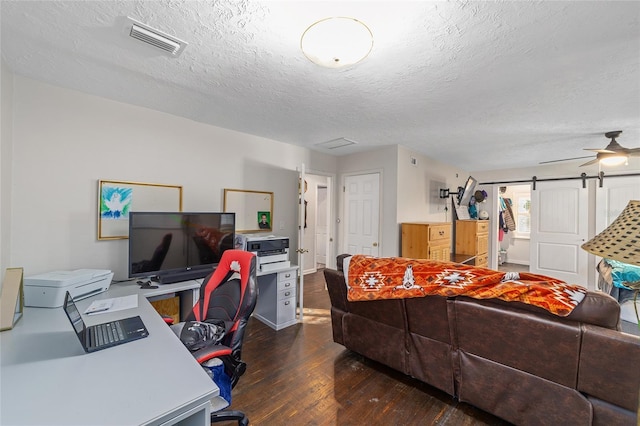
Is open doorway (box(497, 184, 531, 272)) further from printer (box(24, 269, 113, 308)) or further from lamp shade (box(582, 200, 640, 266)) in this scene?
printer (box(24, 269, 113, 308))

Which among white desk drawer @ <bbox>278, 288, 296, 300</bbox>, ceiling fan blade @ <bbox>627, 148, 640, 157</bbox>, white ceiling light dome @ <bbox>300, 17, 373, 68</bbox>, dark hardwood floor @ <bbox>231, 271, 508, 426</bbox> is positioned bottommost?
dark hardwood floor @ <bbox>231, 271, 508, 426</bbox>

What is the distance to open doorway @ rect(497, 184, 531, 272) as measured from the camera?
22.5 ft

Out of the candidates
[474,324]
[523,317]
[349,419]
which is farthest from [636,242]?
[349,419]

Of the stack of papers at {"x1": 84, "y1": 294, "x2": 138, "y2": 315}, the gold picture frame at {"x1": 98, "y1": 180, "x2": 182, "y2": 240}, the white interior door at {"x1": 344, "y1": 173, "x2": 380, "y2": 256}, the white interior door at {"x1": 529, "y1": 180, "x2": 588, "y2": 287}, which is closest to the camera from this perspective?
the stack of papers at {"x1": 84, "y1": 294, "x2": 138, "y2": 315}

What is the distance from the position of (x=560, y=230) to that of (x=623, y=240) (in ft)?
17.9

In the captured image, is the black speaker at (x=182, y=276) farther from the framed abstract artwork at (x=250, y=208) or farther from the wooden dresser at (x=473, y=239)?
the wooden dresser at (x=473, y=239)

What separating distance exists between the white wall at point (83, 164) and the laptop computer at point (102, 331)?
1.32 metres

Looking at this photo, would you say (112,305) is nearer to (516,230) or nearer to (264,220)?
(264,220)

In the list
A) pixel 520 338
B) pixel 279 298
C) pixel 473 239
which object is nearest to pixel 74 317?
pixel 279 298

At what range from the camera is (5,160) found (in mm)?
1887

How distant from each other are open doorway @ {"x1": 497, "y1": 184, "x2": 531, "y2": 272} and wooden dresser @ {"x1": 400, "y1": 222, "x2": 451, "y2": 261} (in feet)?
12.9

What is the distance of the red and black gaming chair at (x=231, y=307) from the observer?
4.74 ft

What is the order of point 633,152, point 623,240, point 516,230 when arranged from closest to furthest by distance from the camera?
point 623,240 → point 633,152 → point 516,230

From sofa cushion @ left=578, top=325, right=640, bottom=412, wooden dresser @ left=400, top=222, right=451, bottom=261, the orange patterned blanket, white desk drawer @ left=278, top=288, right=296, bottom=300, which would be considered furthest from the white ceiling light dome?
wooden dresser @ left=400, top=222, right=451, bottom=261
